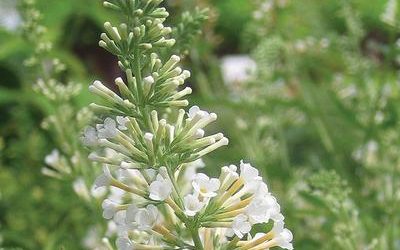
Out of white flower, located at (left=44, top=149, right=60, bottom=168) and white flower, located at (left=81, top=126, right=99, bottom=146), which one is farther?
white flower, located at (left=44, top=149, right=60, bottom=168)

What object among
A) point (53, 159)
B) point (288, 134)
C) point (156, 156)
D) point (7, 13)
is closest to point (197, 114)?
point (156, 156)

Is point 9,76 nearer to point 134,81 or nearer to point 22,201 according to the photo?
point 22,201

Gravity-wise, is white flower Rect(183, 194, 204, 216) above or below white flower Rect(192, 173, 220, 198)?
below

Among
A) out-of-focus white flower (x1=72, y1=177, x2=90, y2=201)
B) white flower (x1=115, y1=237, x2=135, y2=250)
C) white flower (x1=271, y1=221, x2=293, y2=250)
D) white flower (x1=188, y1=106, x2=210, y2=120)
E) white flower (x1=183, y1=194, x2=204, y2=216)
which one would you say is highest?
white flower (x1=188, y1=106, x2=210, y2=120)

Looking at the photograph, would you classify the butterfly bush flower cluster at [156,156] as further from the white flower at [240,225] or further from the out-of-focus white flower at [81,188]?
the out-of-focus white flower at [81,188]

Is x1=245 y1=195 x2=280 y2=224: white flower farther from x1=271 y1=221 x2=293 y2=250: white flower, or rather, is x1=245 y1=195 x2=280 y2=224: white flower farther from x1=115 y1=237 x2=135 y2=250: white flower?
x1=115 y1=237 x2=135 y2=250: white flower

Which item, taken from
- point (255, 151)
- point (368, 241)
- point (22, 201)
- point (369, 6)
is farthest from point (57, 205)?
point (369, 6)

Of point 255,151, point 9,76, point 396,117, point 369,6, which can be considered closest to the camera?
point 396,117

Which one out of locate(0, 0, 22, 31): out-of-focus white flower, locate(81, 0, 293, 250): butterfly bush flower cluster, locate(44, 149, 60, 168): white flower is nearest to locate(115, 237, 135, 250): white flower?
locate(81, 0, 293, 250): butterfly bush flower cluster

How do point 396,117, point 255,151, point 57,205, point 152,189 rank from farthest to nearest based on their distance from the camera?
point 57,205
point 255,151
point 396,117
point 152,189
